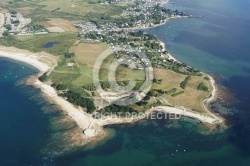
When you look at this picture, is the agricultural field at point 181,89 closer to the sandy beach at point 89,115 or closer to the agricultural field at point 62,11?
the sandy beach at point 89,115

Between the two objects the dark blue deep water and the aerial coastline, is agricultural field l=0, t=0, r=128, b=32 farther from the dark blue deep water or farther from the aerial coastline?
the aerial coastline

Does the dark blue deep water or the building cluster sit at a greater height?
the building cluster

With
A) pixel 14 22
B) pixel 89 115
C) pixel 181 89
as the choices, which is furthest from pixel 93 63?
pixel 14 22

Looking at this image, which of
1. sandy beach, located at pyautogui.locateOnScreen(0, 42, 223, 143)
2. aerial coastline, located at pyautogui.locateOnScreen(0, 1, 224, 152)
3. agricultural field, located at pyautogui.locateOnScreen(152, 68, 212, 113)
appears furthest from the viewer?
agricultural field, located at pyautogui.locateOnScreen(152, 68, 212, 113)

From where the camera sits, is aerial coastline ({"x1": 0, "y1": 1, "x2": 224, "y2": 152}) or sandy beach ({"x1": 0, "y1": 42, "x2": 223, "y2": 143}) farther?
sandy beach ({"x1": 0, "y1": 42, "x2": 223, "y2": 143})

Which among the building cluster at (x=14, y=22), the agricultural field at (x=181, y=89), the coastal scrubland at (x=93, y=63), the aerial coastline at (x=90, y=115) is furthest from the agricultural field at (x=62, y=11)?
the agricultural field at (x=181, y=89)

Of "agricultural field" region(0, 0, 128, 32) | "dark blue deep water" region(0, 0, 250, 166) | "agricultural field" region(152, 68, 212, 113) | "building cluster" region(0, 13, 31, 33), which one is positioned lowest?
"dark blue deep water" region(0, 0, 250, 166)

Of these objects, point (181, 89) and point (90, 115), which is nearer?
point (90, 115)

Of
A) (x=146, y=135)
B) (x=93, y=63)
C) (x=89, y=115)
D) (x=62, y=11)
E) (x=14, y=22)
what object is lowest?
(x=146, y=135)

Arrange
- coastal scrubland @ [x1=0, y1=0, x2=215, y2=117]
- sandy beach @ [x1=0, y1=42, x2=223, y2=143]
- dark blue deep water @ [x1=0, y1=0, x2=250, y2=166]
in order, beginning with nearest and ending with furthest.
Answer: dark blue deep water @ [x1=0, y1=0, x2=250, y2=166], sandy beach @ [x1=0, y1=42, x2=223, y2=143], coastal scrubland @ [x1=0, y1=0, x2=215, y2=117]

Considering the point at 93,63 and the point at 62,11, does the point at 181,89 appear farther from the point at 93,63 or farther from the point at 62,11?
the point at 62,11

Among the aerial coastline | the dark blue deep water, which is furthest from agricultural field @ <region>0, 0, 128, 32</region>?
the aerial coastline
